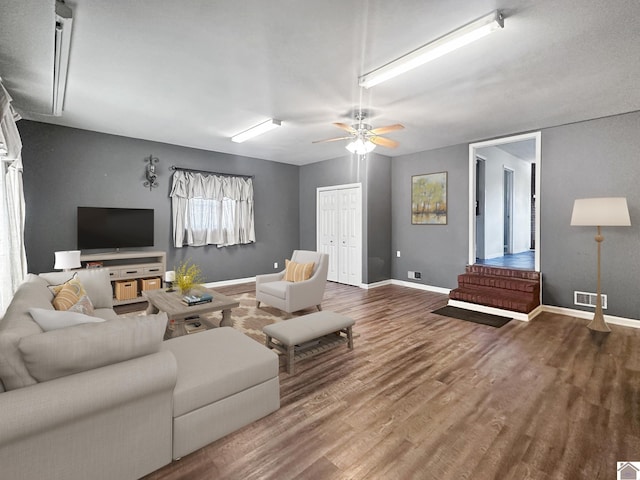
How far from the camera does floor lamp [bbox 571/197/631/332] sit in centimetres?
366

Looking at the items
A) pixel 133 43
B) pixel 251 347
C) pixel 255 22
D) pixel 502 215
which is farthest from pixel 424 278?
pixel 133 43

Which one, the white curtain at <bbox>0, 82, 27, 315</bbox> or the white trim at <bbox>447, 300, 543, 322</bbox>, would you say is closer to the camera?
the white curtain at <bbox>0, 82, 27, 315</bbox>

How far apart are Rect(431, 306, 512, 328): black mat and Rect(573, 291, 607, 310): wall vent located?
1.11 metres

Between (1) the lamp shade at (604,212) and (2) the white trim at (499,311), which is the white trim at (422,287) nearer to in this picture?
(2) the white trim at (499,311)

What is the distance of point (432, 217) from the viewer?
6.06 meters

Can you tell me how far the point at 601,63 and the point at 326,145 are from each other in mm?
3851

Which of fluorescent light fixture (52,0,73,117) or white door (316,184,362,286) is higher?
fluorescent light fixture (52,0,73,117)

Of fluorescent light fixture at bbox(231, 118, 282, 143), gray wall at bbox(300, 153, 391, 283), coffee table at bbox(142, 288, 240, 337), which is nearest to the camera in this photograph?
coffee table at bbox(142, 288, 240, 337)

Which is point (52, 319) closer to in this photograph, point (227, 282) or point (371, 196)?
point (227, 282)

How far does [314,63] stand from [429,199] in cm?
408

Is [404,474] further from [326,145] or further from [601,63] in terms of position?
[326,145]

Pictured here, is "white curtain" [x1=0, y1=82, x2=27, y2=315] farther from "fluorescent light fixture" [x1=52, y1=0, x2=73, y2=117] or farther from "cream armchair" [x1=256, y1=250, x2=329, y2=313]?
"cream armchair" [x1=256, y1=250, x2=329, y2=313]

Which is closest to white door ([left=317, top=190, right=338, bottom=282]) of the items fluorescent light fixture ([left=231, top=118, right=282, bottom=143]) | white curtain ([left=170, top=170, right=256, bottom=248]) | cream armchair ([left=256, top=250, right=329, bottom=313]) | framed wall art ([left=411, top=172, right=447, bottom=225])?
white curtain ([left=170, top=170, right=256, bottom=248])

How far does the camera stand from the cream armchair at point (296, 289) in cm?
422
